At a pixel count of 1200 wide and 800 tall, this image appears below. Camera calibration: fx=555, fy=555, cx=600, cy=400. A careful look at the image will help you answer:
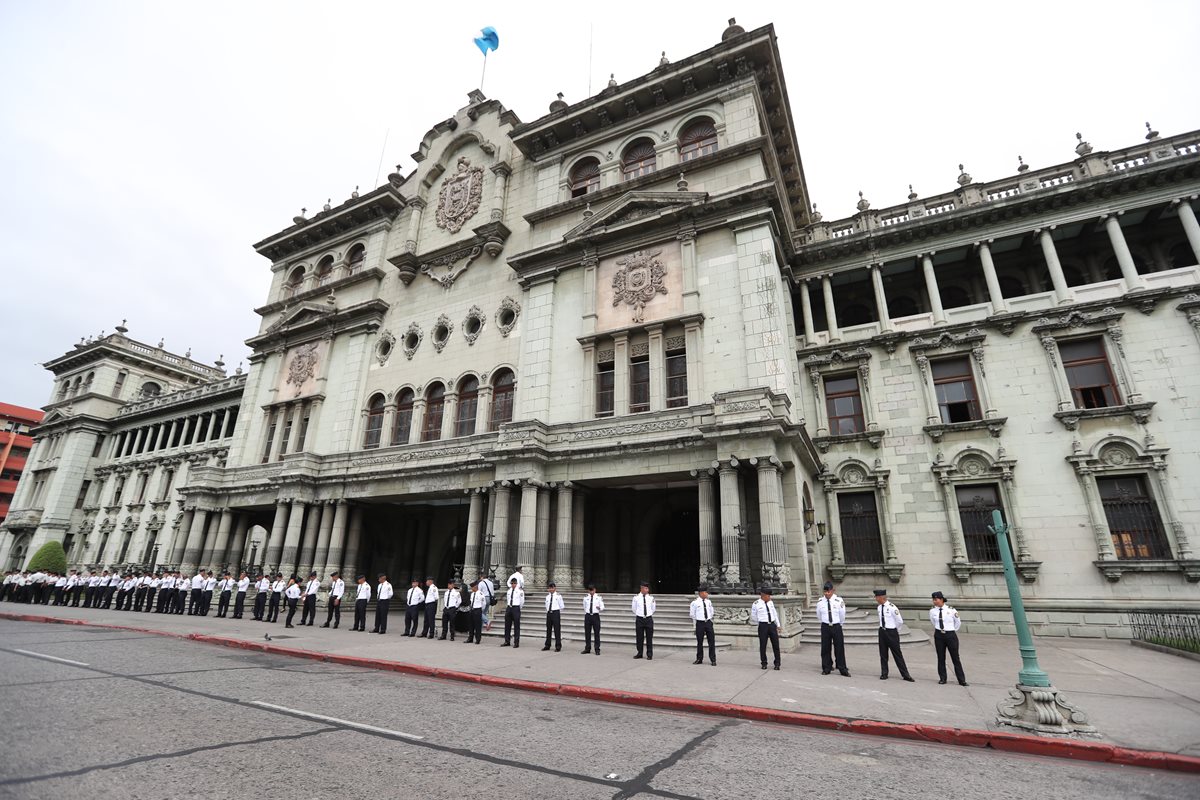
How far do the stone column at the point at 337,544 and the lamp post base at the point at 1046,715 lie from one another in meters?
24.6

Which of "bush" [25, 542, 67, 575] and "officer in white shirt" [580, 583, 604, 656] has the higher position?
"bush" [25, 542, 67, 575]

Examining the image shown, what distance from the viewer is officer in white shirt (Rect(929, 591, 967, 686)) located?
9617 mm

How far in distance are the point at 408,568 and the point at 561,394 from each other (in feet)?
44.1

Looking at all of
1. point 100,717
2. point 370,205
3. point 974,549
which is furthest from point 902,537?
point 370,205

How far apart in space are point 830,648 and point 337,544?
21.7 m

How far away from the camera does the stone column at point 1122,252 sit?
762 inches

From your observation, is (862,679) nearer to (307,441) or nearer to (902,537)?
(902,537)

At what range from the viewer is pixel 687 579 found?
2212 cm

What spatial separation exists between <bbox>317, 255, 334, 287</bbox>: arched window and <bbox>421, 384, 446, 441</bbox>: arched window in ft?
43.8

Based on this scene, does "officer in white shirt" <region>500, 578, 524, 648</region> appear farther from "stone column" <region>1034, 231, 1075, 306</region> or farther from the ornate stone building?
"stone column" <region>1034, 231, 1075, 306</region>

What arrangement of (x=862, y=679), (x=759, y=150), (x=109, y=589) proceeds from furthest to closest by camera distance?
(x=109, y=589) < (x=759, y=150) < (x=862, y=679)

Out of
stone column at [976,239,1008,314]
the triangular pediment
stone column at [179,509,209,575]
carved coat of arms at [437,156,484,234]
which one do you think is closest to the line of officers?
stone column at [179,509,209,575]

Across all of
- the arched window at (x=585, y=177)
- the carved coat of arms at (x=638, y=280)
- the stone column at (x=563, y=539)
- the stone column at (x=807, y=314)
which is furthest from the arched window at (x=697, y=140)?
the stone column at (x=563, y=539)

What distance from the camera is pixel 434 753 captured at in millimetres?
5266
